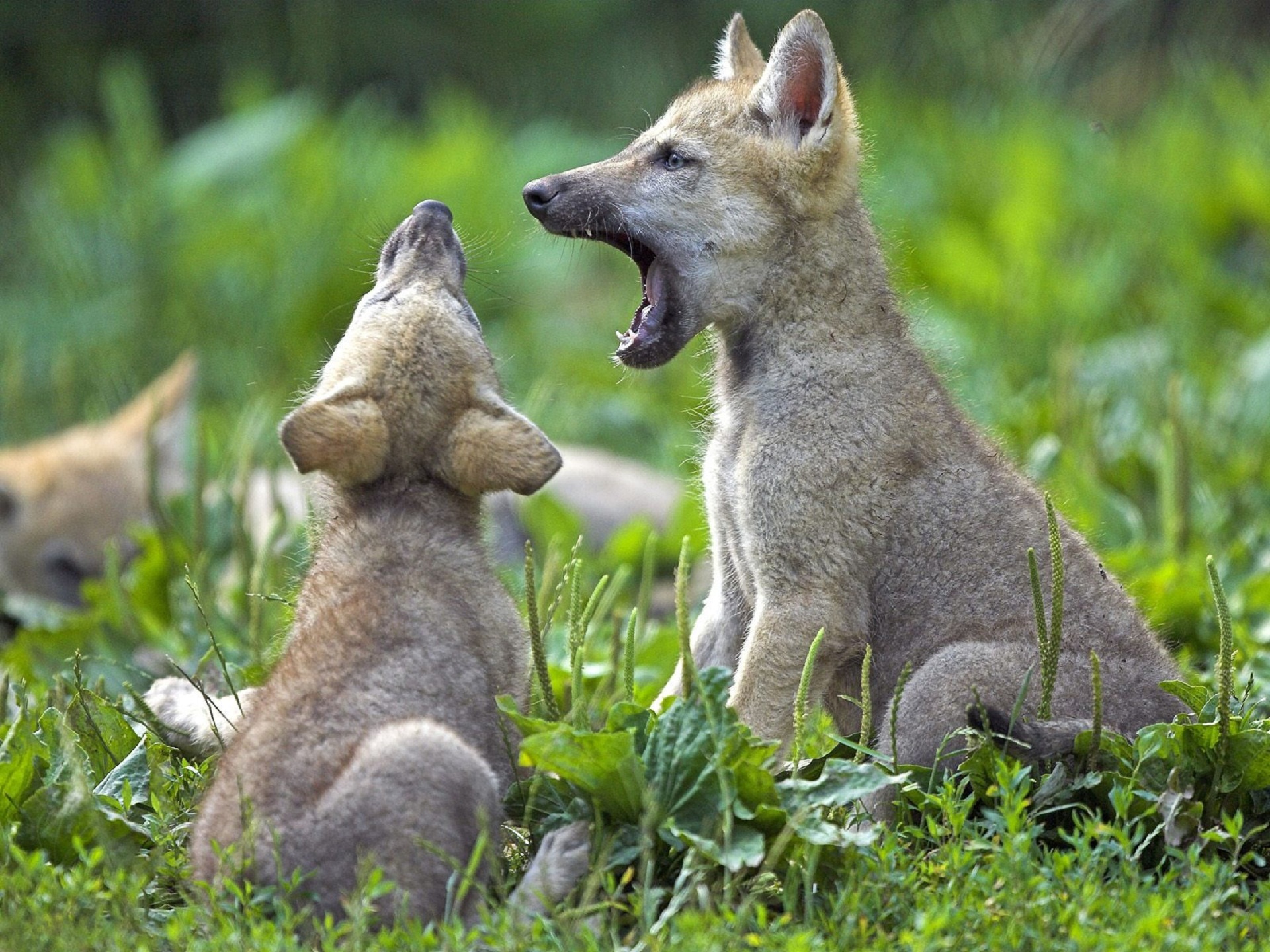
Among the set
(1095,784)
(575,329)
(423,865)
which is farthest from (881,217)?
(423,865)

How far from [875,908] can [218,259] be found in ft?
30.8

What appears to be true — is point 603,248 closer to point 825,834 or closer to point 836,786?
point 836,786

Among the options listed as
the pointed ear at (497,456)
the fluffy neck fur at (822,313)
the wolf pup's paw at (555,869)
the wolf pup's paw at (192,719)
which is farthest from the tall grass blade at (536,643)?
the fluffy neck fur at (822,313)

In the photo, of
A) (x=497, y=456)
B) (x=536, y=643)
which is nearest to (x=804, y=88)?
(x=497, y=456)

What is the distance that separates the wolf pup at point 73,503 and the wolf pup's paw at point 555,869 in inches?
221

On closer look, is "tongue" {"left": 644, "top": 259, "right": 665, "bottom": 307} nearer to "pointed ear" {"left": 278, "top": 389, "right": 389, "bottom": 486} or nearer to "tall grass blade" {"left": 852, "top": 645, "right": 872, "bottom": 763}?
"pointed ear" {"left": 278, "top": 389, "right": 389, "bottom": 486}

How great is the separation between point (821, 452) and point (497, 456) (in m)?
0.94

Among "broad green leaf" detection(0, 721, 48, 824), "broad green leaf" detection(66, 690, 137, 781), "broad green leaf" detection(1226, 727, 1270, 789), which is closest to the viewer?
"broad green leaf" detection(1226, 727, 1270, 789)

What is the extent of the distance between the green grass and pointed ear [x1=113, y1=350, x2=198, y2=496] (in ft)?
0.94

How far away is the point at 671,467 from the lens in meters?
10.0

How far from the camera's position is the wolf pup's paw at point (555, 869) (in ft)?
12.8

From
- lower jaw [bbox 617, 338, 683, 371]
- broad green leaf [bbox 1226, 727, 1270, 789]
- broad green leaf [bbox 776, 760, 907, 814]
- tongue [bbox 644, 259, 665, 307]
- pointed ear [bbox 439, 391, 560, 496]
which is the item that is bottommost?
broad green leaf [bbox 1226, 727, 1270, 789]

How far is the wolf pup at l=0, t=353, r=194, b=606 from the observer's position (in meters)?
9.27

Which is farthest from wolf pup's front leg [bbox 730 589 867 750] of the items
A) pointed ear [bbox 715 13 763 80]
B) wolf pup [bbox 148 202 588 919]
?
pointed ear [bbox 715 13 763 80]
